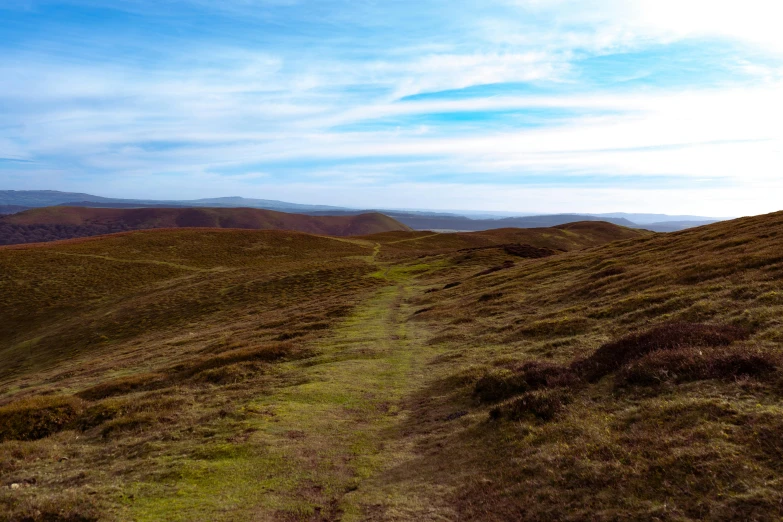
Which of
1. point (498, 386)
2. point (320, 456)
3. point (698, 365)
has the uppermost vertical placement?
point (698, 365)

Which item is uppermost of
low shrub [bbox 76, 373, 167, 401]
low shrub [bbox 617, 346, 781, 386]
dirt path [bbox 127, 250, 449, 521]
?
low shrub [bbox 617, 346, 781, 386]

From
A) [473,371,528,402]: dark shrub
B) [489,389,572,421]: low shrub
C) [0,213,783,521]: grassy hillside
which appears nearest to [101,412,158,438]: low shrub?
[0,213,783,521]: grassy hillside

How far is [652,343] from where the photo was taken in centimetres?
1570

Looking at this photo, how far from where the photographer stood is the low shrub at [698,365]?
12.3 m

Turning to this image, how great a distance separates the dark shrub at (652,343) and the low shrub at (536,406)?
67.2 inches

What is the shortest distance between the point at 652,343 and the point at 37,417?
83.3 ft

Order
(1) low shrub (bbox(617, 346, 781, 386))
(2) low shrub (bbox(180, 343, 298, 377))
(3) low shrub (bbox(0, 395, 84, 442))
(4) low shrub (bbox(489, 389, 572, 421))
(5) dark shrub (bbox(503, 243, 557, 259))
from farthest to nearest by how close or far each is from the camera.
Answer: (5) dark shrub (bbox(503, 243, 557, 259)) → (2) low shrub (bbox(180, 343, 298, 377)) → (3) low shrub (bbox(0, 395, 84, 442)) → (4) low shrub (bbox(489, 389, 572, 421)) → (1) low shrub (bbox(617, 346, 781, 386))

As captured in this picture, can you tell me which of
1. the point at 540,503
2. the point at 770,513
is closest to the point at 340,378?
the point at 540,503

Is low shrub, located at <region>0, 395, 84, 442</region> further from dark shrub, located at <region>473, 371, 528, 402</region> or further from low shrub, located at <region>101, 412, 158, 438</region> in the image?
dark shrub, located at <region>473, 371, 528, 402</region>

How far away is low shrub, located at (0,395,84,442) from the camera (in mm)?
18547

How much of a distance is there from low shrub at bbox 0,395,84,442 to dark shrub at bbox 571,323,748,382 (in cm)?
2147

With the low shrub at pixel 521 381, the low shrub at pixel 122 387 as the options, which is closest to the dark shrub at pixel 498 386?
the low shrub at pixel 521 381

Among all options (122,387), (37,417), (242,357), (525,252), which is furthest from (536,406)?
(525,252)

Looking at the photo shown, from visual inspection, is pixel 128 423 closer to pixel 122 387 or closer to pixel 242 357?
pixel 122 387
